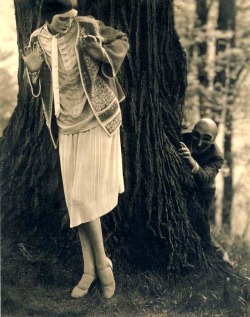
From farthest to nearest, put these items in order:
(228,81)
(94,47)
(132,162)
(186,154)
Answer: (228,81)
(186,154)
(132,162)
(94,47)

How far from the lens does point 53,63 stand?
3.79 m

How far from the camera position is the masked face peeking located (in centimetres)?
425

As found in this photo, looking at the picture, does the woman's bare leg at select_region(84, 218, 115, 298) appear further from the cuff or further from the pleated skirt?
the cuff

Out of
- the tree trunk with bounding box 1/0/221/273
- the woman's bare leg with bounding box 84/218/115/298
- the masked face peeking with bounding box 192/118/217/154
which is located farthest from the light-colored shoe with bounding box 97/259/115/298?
the masked face peeking with bounding box 192/118/217/154

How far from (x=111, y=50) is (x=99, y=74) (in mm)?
166

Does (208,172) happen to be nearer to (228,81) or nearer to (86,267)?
(228,81)

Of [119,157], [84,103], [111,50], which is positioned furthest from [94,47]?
[119,157]

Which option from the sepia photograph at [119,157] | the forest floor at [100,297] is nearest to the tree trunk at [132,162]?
the sepia photograph at [119,157]

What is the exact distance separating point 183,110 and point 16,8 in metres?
1.32

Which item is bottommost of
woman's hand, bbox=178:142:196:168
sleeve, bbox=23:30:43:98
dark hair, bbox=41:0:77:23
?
woman's hand, bbox=178:142:196:168

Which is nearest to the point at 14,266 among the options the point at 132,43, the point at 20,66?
the point at 20,66

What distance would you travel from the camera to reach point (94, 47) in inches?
147

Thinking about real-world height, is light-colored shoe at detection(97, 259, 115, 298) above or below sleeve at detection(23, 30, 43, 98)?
below

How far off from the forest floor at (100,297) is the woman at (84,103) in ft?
0.47
